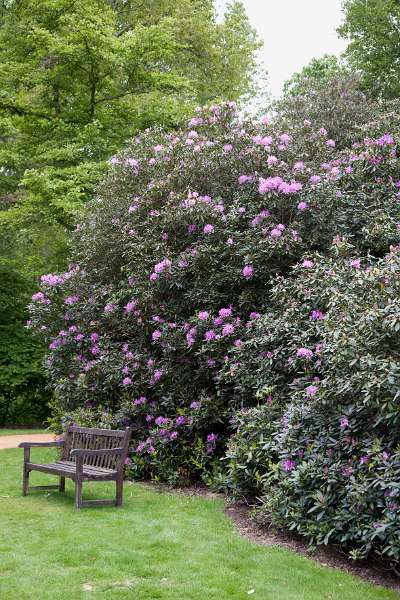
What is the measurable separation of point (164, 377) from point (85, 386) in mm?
1530

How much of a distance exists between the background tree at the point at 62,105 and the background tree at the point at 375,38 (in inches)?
161

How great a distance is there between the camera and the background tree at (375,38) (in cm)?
1663

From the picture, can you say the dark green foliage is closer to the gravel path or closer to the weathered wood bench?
the gravel path

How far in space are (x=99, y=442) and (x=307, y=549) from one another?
272 cm

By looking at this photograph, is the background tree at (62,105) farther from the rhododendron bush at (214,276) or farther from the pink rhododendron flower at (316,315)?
the pink rhododendron flower at (316,315)

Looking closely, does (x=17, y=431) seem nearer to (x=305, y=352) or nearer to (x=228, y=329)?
(x=228, y=329)

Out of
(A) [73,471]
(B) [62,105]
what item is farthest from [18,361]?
(A) [73,471]

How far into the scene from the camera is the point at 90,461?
23.5 ft

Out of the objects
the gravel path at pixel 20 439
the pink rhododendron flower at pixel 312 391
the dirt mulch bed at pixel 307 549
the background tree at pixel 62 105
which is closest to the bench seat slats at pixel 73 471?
the dirt mulch bed at pixel 307 549

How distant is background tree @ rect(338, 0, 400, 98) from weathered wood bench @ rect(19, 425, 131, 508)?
12.1 metres

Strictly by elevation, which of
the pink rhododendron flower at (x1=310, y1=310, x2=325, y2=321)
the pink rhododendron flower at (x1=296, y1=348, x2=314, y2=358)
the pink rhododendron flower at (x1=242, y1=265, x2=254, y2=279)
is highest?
the pink rhododendron flower at (x1=242, y1=265, x2=254, y2=279)

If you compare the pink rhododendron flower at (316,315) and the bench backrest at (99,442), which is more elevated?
the pink rhododendron flower at (316,315)

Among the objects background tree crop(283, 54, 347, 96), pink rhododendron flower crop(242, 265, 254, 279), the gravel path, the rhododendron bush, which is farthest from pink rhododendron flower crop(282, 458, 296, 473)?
background tree crop(283, 54, 347, 96)

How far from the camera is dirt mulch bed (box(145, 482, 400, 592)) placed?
471cm
